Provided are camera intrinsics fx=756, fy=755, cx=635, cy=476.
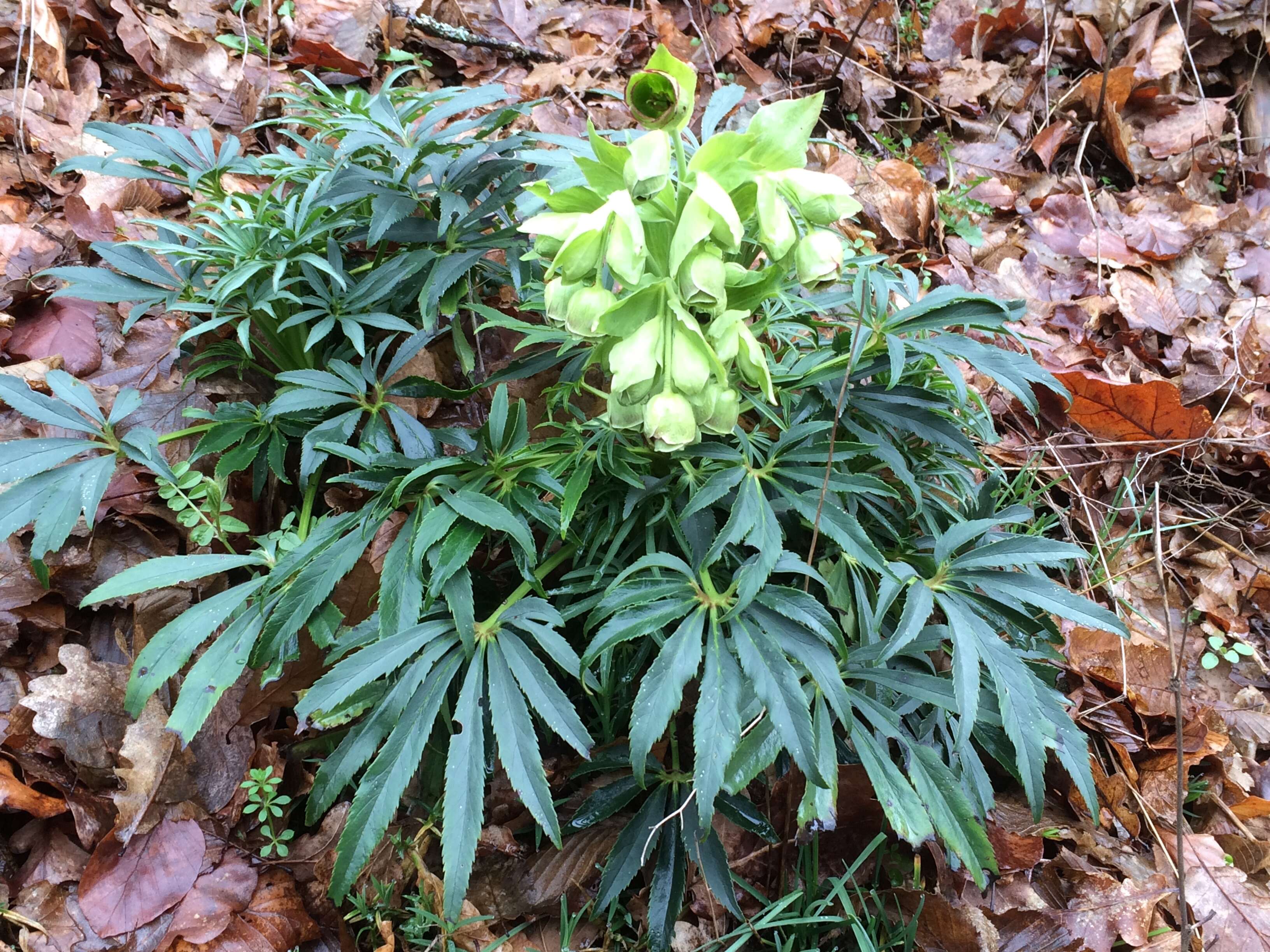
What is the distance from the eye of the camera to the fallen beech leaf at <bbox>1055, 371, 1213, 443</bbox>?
182 centimetres

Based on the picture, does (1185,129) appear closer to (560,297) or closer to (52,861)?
(560,297)

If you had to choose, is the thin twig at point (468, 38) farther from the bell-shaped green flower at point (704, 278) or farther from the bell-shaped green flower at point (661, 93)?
the bell-shaped green flower at point (704, 278)

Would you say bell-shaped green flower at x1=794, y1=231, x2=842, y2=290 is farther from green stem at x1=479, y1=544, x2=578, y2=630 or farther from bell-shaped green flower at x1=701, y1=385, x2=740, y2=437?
green stem at x1=479, y1=544, x2=578, y2=630

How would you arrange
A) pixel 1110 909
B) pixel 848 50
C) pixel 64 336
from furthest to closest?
pixel 848 50, pixel 64 336, pixel 1110 909

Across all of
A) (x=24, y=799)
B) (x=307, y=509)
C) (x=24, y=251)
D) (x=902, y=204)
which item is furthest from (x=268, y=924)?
(x=902, y=204)

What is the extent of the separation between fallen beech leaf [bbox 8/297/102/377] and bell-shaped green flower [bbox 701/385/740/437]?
1420mm

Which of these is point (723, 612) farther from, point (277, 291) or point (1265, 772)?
point (1265, 772)

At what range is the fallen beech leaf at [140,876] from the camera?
3.71 feet

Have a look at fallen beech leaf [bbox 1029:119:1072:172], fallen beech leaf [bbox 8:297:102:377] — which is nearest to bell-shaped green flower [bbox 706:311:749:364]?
fallen beech leaf [bbox 8:297:102:377]

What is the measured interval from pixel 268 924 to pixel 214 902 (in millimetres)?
93

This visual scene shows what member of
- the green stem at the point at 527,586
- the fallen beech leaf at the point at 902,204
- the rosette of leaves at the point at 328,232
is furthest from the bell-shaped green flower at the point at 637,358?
the fallen beech leaf at the point at 902,204

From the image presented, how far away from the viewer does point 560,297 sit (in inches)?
35.7

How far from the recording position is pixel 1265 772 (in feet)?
4.93

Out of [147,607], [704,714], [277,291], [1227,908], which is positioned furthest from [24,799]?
[1227,908]
